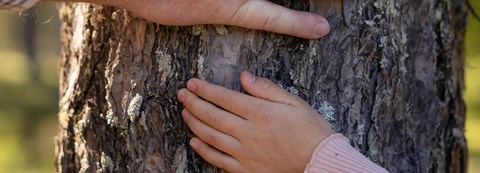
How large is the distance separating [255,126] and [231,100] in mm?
88

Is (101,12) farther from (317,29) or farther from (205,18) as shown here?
(317,29)

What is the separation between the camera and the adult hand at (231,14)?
5.74 ft

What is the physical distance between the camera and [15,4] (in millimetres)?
1626

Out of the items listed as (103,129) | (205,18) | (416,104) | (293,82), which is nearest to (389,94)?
(416,104)

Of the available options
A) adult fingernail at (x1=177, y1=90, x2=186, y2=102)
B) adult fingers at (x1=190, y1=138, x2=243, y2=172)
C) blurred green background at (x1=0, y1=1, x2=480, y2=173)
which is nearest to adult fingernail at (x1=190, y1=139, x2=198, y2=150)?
adult fingers at (x1=190, y1=138, x2=243, y2=172)

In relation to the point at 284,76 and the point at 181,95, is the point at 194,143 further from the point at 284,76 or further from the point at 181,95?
the point at 284,76

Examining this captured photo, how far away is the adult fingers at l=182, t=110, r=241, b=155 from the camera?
5.98 ft

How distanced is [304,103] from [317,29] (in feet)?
0.59

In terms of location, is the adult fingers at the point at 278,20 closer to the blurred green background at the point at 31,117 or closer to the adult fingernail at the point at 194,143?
the adult fingernail at the point at 194,143

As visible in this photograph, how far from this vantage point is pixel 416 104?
6.90 ft

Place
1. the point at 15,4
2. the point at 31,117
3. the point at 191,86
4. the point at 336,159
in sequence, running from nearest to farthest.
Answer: the point at 15,4, the point at 336,159, the point at 191,86, the point at 31,117

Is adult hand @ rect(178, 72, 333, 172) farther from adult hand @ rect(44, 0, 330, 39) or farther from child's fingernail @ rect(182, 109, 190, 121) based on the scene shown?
adult hand @ rect(44, 0, 330, 39)

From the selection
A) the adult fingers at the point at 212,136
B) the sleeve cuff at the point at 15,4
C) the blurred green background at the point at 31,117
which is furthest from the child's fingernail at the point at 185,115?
the blurred green background at the point at 31,117

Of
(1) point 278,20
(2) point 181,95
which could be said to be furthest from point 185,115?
(1) point 278,20
